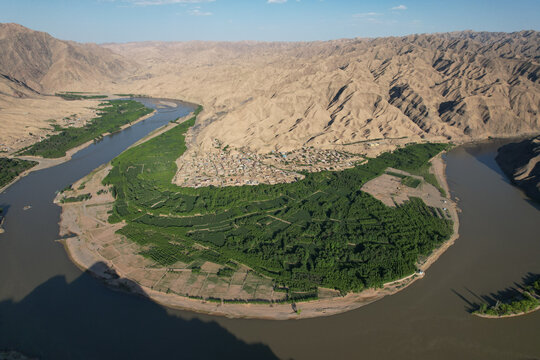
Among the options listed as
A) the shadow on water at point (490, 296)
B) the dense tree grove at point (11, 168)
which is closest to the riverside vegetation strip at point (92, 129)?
the dense tree grove at point (11, 168)

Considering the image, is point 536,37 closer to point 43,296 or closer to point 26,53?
point 43,296

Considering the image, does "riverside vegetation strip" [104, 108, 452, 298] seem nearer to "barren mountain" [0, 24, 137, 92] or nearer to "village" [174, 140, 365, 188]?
"village" [174, 140, 365, 188]

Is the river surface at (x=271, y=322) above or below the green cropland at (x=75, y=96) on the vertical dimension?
below

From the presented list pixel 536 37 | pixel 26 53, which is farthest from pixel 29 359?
pixel 536 37

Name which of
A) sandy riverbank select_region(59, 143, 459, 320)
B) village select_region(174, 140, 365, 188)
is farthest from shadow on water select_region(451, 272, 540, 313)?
village select_region(174, 140, 365, 188)

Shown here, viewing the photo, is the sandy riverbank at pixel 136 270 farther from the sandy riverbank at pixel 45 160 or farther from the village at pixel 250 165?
the sandy riverbank at pixel 45 160
